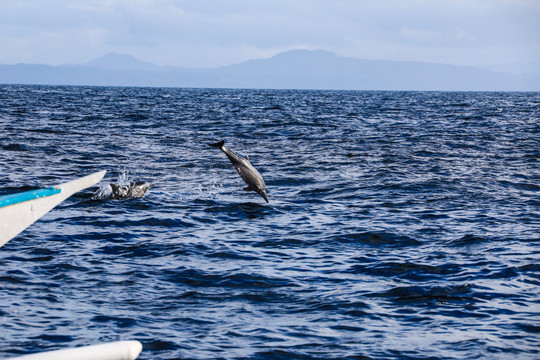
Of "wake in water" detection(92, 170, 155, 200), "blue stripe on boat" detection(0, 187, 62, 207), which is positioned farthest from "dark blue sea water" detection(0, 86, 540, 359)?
"blue stripe on boat" detection(0, 187, 62, 207)

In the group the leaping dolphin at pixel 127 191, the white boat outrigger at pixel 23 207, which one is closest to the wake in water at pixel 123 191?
the leaping dolphin at pixel 127 191

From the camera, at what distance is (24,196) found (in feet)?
26.5

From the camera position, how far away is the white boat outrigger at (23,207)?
25.7ft

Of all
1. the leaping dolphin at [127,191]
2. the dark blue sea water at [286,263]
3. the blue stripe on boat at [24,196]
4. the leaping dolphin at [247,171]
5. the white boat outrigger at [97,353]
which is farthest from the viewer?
the leaping dolphin at [127,191]

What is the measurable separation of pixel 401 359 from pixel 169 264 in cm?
465

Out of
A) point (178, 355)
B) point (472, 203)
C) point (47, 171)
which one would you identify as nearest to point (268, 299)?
point (178, 355)

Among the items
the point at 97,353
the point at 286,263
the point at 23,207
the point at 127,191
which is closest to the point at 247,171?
the point at 127,191

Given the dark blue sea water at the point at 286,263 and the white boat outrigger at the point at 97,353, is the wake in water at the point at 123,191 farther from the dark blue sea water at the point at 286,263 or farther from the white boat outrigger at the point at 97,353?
the white boat outrigger at the point at 97,353

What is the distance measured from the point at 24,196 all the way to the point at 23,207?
14 centimetres

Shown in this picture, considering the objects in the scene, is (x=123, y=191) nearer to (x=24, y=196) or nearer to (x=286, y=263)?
(x=286, y=263)

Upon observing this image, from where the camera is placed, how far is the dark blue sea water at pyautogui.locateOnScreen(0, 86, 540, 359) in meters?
7.50

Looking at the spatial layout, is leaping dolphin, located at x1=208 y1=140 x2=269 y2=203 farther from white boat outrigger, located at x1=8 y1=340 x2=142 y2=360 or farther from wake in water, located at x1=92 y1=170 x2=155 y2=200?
white boat outrigger, located at x1=8 y1=340 x2=142 y2=360

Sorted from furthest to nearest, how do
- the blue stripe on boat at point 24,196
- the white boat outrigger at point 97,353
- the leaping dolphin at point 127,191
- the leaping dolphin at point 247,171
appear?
the leaping dolphin at point 127,191 < the leaping dolphin at point 247,171 < the blue stripe on boat at point 24,196 < the white boat outrigger at point 97,353

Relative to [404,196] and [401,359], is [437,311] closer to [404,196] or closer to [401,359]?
[401,359]
